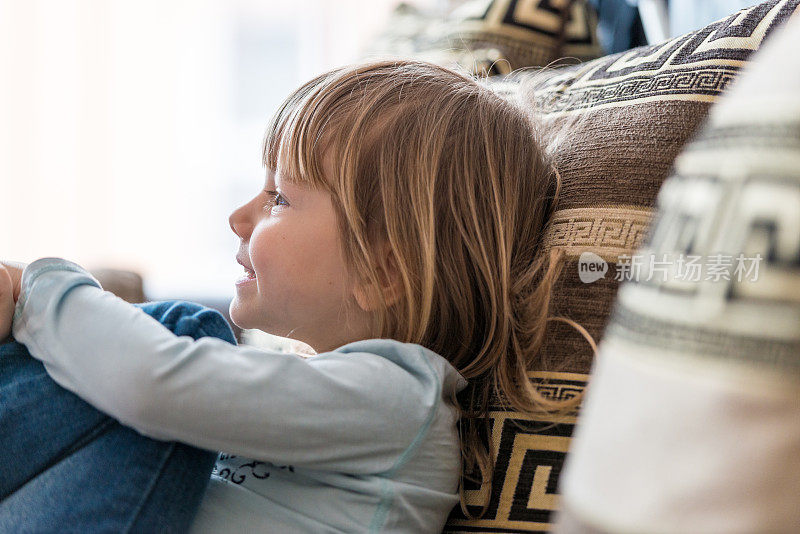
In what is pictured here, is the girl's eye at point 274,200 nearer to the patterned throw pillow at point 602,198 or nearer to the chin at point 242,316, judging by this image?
the chin at point 242,316

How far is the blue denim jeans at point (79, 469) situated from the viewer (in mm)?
612

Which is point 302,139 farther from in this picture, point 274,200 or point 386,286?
point 386,286

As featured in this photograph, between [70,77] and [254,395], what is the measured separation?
2420 millimetres

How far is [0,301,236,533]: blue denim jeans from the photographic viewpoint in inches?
24.1

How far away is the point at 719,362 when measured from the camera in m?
0.32

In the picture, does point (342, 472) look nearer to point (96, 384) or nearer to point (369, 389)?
point (369, 389)

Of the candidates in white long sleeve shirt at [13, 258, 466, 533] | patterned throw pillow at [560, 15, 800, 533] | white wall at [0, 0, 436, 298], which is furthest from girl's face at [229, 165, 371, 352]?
white wall at [0, 0, 436, 298]

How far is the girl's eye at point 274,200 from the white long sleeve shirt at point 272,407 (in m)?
0.21

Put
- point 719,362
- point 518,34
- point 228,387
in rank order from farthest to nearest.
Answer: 1. point 518,34
2. point 228,387
3. point 719,362

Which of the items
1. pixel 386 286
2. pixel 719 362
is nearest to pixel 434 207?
pixel 386 286

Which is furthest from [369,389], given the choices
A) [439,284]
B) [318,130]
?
[318,130]

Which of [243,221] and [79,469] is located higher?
[243,221]

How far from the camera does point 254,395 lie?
0.60 m

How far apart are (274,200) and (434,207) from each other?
0.18 meters
